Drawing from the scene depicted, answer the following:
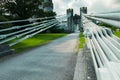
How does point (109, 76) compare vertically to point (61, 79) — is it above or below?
above

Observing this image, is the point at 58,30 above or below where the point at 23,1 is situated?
below

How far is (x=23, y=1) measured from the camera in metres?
35.1

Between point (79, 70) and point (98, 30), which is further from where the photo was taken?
point (79, 70)

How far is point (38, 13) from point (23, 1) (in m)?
3.39

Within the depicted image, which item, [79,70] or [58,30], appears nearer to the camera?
[79,70]

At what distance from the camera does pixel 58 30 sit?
53.9m

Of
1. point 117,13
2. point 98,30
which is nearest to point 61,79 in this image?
point 98,30

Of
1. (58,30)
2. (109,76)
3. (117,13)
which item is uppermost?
(117,13)

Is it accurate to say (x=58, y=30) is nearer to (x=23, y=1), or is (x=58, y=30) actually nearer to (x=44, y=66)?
(x=23, y=1)

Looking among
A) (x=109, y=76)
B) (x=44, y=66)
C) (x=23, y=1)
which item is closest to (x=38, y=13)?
(x=23, y=1)

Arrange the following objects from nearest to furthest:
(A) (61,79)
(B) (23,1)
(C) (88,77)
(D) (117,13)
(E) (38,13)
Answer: (D) (117,13) < (C) (88,77) < (A) (61,79) < (B) (23,1) < (E) (38,13)

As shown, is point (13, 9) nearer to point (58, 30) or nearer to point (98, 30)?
point (58, 30)

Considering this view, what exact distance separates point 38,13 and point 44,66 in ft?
98.8

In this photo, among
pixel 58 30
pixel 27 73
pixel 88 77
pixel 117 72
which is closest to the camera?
pixel 117 72
